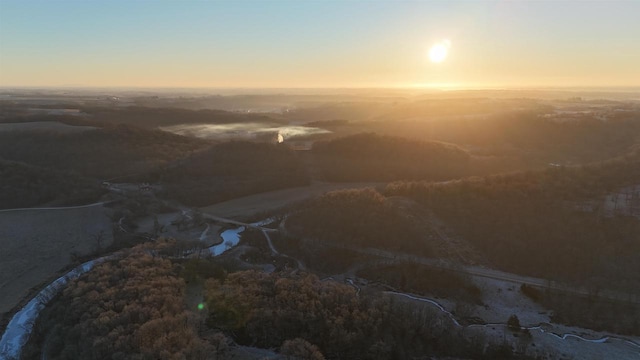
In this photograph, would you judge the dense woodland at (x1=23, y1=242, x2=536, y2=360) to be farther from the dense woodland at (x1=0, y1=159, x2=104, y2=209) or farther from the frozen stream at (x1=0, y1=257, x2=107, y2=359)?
the dense woodland at (x1=0, y1=159, x2=104, y2=209)

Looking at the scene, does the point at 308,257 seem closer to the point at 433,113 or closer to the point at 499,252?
the point at 499,252

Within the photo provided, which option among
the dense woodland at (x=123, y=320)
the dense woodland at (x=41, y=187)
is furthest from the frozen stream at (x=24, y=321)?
the dense woodland at (x=41, y=187)

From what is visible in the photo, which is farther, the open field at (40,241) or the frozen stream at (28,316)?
the open field at (40,241)

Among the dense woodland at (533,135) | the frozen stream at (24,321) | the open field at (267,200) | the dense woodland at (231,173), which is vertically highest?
the dense woodland at (533,135)

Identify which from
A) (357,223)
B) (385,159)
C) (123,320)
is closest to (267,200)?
(357,223)

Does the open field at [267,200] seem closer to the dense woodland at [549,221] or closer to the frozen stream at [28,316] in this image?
the frozen stream at [28,316]

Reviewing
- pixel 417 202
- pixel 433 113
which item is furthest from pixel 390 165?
pixel 433 113

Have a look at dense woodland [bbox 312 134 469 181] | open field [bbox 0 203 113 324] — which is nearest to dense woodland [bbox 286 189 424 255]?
open field [bbox 0 203 113 324]
